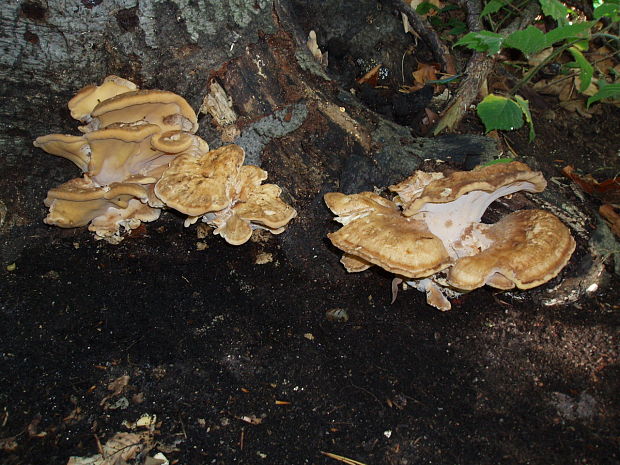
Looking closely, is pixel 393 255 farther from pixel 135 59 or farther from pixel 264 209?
pixel 135 59

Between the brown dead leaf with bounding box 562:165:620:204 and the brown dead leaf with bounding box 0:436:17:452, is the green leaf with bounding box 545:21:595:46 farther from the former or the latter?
the brown dead leaf with bounding box 0:436:17:452

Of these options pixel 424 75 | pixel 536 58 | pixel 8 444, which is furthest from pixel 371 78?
pixel 8 444

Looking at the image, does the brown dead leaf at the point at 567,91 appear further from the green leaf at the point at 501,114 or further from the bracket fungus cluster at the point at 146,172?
the bracket fungus cluster at the point at 146,172

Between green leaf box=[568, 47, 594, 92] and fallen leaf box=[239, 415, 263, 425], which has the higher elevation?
green leaf box=[568, 47, 594, 92]

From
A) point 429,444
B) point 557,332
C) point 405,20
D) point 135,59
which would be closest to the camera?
point 429,444

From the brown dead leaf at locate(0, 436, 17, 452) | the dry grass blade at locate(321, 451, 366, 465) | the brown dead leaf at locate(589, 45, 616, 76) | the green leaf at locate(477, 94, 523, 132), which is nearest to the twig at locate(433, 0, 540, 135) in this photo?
the green leaf at locate(477, 94, 523, 132)

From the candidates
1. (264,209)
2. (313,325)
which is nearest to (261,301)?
(313,325)
